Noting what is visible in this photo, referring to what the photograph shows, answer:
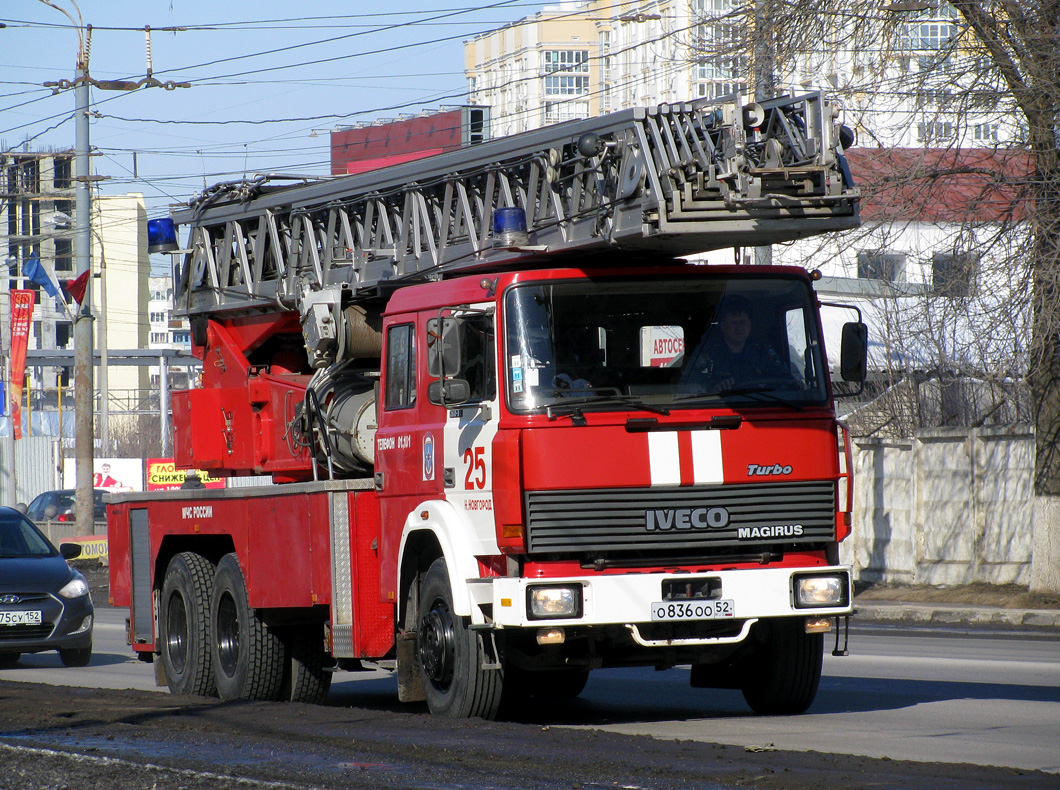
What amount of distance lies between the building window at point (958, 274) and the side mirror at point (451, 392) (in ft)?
37.2

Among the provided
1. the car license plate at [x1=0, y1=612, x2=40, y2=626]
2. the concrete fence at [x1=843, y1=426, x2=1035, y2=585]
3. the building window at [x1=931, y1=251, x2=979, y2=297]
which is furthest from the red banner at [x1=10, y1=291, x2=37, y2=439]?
the building window at [x1=931, y1=251, x2=979, y2=297]

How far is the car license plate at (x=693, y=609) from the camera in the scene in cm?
827

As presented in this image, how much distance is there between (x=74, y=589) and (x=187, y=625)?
12.9 feet

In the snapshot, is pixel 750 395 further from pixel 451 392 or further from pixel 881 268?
pixel 881 268

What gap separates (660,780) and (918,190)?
14.1 m

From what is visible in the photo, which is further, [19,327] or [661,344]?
[19,327]

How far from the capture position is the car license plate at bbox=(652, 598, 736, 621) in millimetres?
8266

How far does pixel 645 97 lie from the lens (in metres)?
105

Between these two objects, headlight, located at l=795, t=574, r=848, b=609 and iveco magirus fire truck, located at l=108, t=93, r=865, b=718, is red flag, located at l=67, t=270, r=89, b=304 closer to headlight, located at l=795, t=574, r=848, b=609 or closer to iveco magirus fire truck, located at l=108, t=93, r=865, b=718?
iveco magirus fire truck, located at l=108, t=93, r=865, b=718

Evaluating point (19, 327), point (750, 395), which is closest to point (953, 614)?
point (750, 395)

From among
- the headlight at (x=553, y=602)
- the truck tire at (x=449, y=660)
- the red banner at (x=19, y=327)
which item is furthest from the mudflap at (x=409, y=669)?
the red banner at (x=19, y=327)

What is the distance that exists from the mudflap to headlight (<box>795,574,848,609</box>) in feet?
7.95

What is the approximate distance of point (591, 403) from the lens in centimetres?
834

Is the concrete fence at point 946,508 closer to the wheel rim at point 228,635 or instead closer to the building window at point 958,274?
the building window at point 958,274
